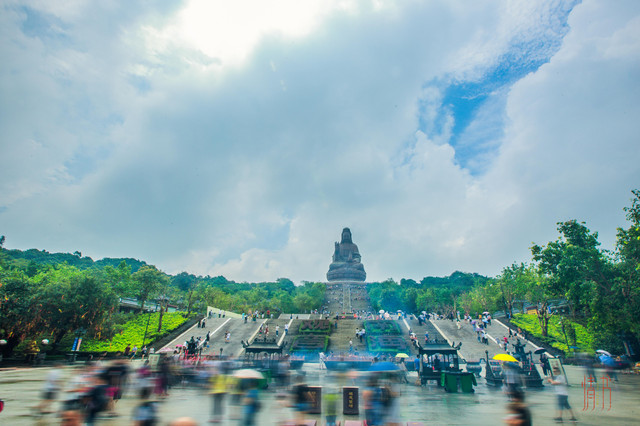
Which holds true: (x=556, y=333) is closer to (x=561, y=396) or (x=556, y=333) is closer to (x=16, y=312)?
(x=561, y=396)

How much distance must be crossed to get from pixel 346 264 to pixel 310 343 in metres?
53.8

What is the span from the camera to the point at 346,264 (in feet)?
278

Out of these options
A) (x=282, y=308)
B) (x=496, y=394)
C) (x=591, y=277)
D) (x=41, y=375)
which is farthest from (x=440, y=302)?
(x=41, y=375)

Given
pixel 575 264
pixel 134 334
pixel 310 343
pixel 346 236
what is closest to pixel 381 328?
pixel 310 343

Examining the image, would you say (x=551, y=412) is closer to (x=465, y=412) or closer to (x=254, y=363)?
(x=465, y=412)

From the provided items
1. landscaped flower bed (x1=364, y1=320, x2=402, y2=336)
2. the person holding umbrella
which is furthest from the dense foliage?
the person holding umbrella

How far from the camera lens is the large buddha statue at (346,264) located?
8344 cm

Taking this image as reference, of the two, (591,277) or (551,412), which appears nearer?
(551,412)

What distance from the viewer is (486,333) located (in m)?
33.7

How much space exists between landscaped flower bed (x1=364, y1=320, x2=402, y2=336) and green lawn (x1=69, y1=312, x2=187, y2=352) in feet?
65.2

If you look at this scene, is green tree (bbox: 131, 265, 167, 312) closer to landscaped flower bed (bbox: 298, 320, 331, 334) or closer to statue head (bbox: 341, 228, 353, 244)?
landscaped flower bed (bbox: 298, 320, 331, 334)

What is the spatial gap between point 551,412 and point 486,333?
2551 cm

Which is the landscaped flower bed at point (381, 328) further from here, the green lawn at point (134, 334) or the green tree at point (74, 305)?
the green tree at point (74, 305)

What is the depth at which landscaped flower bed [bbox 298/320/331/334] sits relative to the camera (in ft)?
114
